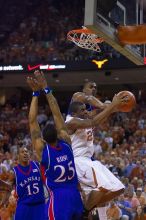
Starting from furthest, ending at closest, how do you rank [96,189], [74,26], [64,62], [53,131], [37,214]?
[74,26], [64,62], [37,214], [96,189], [53,131]

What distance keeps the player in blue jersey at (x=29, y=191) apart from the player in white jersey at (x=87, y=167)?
0.74 meters

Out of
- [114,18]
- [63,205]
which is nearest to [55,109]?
[63,205]

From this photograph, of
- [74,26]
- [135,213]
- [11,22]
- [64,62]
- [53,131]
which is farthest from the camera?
[11,22]

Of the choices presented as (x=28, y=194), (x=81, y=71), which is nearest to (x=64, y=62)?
(x=81, y=71)

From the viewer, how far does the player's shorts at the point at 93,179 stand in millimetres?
5777

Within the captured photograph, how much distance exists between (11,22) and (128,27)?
19.4 meters

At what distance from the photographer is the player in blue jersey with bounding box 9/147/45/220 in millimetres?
6270

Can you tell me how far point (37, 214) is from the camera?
244 inches

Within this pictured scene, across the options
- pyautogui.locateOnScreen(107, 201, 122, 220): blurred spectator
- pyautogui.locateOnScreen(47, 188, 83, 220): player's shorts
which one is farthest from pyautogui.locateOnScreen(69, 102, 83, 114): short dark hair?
pyautogui.locateOnScreen(107, 201, 122, 220): blurred spectator

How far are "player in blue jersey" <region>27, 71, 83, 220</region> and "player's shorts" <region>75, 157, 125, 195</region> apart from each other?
0.79m

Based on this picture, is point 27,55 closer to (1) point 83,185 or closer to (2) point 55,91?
(2) point 55,91

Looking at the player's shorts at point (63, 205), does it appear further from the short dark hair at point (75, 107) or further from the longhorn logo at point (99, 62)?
the longhorn logo at point (99, 62)

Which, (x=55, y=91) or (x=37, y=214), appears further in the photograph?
(x=55, y=91)

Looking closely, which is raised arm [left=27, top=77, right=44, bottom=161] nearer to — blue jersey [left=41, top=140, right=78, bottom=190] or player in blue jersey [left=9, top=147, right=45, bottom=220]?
blue jersey [left=41, top=140, right=78, bottom=190]
